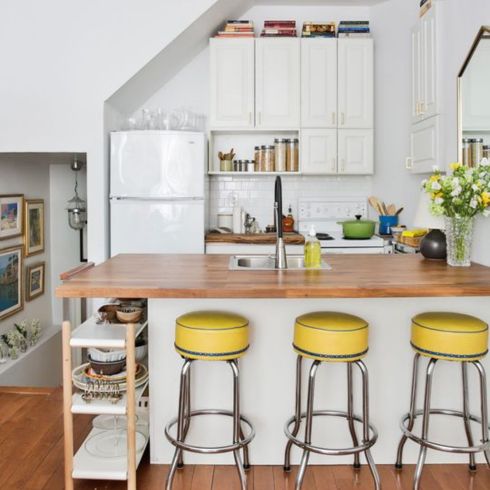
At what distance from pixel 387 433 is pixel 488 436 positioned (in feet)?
1.47

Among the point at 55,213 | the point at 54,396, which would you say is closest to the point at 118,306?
the point at 54,396

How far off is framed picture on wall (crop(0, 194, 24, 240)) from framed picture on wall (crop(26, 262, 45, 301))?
427 mm

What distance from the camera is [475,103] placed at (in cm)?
339

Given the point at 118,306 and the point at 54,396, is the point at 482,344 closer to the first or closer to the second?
the point at 118,306

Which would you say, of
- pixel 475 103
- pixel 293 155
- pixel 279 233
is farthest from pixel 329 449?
pixel 293 155

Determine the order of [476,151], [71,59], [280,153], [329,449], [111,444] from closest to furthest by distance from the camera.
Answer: [329,449] < [111,444] < [476,151] < [71,59] < [280,153]

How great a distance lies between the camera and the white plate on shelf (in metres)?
2.62

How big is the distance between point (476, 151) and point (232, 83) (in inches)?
96.0

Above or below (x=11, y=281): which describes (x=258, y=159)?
above

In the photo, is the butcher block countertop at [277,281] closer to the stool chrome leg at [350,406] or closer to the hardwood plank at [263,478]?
the stool chrome leg at [350,406]

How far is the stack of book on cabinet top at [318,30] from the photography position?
16.8 feet

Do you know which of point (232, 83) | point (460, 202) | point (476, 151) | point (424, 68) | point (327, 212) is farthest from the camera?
point (327, 212)

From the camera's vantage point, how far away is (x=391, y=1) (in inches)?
206

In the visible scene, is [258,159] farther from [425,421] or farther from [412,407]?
[425,421]
